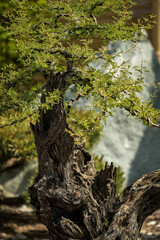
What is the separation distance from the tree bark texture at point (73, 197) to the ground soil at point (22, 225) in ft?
5.88

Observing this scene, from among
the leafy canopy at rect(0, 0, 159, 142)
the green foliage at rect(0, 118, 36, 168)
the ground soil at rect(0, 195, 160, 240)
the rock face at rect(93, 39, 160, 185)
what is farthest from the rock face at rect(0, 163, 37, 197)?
the leafy canopy at rect(0, 0, 159, 142)

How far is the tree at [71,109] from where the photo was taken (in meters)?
2.00

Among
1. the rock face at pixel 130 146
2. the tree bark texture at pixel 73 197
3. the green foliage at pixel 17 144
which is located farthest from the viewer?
the rock face at pixel 130 146

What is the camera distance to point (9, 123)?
6.28 ft

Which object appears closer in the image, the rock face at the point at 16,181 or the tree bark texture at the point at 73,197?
the tree bark texture at the point at 73,197

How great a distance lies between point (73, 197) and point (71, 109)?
0.57 metres

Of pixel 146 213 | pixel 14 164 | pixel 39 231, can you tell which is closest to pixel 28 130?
pixel 14 164

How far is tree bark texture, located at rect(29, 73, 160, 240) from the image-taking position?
217 centimetres

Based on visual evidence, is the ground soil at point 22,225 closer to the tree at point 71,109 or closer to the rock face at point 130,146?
the rock face at point 130,146

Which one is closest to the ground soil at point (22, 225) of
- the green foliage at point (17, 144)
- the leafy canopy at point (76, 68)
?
the green foliage at point (17, 144)

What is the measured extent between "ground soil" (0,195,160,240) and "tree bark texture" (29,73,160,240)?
5.88 ft

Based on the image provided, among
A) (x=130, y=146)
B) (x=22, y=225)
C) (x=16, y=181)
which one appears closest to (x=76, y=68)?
(x=22, y=225)

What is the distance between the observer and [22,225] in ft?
14.8

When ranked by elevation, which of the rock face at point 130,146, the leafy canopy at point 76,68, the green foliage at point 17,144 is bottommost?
the leafy canopy at point 76,68
